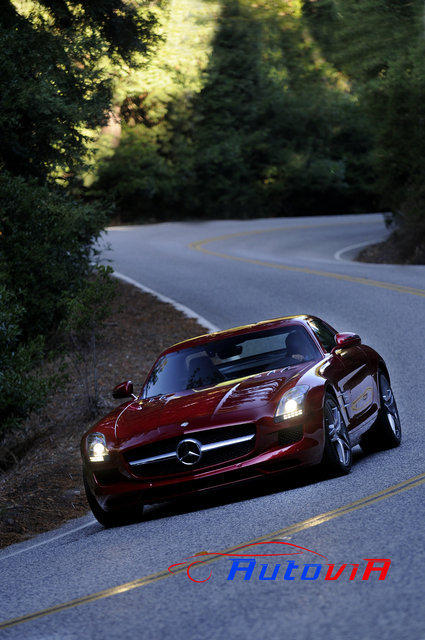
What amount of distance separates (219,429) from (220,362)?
2053mm

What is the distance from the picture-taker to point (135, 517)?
8594 mm

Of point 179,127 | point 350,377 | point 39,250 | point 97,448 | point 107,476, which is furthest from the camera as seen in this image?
point 179,127

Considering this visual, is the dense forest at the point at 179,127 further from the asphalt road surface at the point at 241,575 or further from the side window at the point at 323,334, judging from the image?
the asphalt road surface at the point at 241,575

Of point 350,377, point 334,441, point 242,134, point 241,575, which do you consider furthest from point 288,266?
point 242,134

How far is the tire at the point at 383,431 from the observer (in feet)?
32.5

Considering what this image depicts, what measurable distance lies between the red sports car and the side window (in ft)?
1.18

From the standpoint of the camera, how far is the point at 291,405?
822 centimetres

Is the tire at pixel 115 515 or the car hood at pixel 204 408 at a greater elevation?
the car hood at pixel 204 408

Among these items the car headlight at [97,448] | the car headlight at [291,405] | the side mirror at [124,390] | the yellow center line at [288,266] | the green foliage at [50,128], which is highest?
the green foliage at [50,128]

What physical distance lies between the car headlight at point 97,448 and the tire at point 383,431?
264 cm

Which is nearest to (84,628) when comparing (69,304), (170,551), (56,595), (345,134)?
(56,595)

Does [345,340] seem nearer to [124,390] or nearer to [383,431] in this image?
[383,431]

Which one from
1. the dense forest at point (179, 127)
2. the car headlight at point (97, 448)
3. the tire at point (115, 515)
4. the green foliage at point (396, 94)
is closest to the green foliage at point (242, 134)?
the dense forest at point (179, 127)

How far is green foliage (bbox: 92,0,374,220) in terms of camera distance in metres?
54.5
